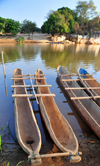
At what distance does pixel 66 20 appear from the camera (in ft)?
164

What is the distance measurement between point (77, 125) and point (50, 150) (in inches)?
72.2

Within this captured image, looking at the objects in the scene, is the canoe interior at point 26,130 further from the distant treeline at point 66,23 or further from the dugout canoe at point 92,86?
the distant treeline at point 66,23

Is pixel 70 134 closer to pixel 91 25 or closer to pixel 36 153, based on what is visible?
pixel 36 153

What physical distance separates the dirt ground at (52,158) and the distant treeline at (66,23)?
48.2 m

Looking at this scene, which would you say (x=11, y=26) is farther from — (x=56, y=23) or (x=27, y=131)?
(x=27, y=131)

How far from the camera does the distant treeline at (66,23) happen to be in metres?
46.5

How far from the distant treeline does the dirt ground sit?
48.2 meters

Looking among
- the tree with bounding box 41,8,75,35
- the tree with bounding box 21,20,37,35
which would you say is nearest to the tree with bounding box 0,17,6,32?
the tree with bounding box 21,20,37,35

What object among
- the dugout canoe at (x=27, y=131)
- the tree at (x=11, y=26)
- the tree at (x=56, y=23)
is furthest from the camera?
the tree at (x=56, y=23)

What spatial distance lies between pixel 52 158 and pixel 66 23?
175ft

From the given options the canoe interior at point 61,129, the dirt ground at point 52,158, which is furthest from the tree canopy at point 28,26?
the dirt ground at point 52,158

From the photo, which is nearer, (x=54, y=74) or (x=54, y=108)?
(x=54, y=108)

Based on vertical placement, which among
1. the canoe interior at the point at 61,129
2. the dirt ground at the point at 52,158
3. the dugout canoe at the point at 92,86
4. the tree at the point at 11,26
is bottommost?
the dirt ground at the point at 52,158

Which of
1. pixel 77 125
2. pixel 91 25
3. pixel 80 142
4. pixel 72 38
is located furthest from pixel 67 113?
pixel 91 25
